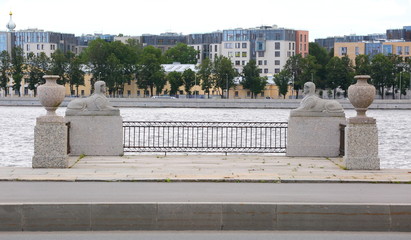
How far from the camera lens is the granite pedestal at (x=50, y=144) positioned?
A: 57.2 feet

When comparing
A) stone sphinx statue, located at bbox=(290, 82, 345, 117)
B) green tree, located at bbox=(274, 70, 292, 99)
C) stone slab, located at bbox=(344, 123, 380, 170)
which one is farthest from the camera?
green tree, located at bbox=(274, 70, 292, 99)

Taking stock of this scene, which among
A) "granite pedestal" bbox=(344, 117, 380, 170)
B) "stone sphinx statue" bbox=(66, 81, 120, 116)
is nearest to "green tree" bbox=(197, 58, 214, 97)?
"stone sphinx statue" bbox=(66, 81, 120, 116)

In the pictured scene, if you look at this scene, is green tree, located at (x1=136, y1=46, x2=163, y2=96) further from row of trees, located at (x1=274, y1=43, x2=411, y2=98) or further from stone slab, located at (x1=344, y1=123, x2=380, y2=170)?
stone slab, located at (x1=344, y1=123, x2=380, y2=170)

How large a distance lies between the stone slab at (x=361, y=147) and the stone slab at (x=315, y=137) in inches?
103

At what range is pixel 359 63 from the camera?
523 ft

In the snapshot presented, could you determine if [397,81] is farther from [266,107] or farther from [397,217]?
[397,217]

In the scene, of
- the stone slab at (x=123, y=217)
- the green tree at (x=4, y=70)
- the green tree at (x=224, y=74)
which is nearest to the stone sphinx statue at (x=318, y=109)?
the stone slab at (x=123, y=217)

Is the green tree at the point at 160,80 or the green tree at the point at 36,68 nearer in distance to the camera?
the green tree at the point at 160,80

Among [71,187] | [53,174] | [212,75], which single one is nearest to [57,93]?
[53,174]

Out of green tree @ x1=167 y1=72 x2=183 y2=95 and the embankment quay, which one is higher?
green tree @ x1=167 y1=72 x2=183 y2=95

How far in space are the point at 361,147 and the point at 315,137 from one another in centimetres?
288

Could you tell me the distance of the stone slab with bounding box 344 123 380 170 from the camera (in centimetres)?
1764

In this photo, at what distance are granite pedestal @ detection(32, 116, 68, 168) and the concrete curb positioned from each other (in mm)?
5387

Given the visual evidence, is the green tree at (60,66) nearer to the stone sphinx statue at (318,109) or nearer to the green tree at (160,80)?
the green tree at (160,80)
